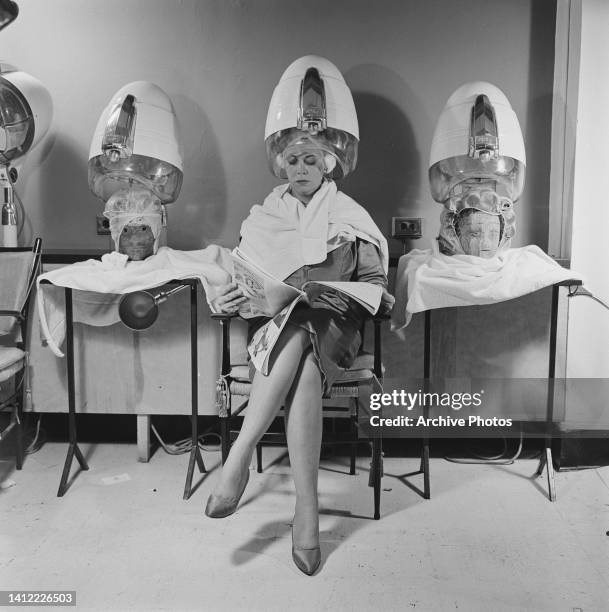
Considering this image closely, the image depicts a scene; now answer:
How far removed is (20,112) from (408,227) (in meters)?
1.54

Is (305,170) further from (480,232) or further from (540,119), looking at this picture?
(540,119)

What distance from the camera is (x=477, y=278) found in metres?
1.91

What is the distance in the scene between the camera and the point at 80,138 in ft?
A: 8.07

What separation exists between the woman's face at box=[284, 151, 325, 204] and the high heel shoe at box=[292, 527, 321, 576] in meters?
1.07

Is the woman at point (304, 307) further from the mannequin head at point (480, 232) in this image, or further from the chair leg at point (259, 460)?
the chair leg at point (259, 460)

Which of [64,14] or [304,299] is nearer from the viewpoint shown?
[304,299]

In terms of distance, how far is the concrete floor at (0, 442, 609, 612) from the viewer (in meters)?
1.44

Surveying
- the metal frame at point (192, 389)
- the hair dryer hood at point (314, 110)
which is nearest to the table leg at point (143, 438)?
the metal frame at point (192, 389)

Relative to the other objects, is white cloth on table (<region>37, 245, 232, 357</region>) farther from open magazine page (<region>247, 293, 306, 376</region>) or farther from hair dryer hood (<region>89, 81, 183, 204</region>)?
open magazine page (<region>247, 293, 306, 376</region>)

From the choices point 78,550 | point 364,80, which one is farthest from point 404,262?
point 78,550

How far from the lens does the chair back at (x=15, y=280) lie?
2.14 m

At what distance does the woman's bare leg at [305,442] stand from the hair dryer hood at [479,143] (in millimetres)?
860

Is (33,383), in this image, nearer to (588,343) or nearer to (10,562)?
(10,562)

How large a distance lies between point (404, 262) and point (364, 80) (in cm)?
80
